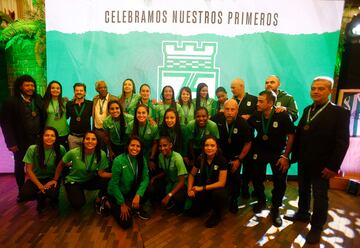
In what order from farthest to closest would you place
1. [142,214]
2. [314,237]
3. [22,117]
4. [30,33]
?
[30,33] < [22,117] < [142,214] < [314,237]

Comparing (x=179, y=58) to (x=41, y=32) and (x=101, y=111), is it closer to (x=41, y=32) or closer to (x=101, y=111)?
(x=101, y=111)

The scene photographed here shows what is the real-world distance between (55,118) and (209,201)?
190 cm

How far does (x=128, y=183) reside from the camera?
2.83 metres

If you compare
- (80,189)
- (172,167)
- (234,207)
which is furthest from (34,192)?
(234,207)

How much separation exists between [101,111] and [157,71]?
1.03m

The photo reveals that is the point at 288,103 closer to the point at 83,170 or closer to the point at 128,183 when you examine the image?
the point at 128,183

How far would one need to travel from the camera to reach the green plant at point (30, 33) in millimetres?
4023

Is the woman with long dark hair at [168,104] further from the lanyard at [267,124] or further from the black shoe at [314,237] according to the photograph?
the black shoe at [314,237]

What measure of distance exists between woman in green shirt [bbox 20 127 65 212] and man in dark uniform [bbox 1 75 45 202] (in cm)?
32

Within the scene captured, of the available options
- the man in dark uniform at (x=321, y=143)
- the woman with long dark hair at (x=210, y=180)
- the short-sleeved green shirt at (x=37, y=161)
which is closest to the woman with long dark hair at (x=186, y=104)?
the woman with long dark hair at (x=210, y=180)

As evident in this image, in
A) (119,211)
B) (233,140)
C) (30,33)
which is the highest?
(30,33)

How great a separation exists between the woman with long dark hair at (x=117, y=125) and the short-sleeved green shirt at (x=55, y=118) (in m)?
0.49

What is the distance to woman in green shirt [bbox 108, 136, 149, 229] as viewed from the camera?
2.71 meters

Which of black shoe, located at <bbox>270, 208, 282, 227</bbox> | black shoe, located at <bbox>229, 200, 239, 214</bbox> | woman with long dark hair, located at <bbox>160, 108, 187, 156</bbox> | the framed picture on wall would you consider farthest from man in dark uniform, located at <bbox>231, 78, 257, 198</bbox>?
the framed picture on wall
